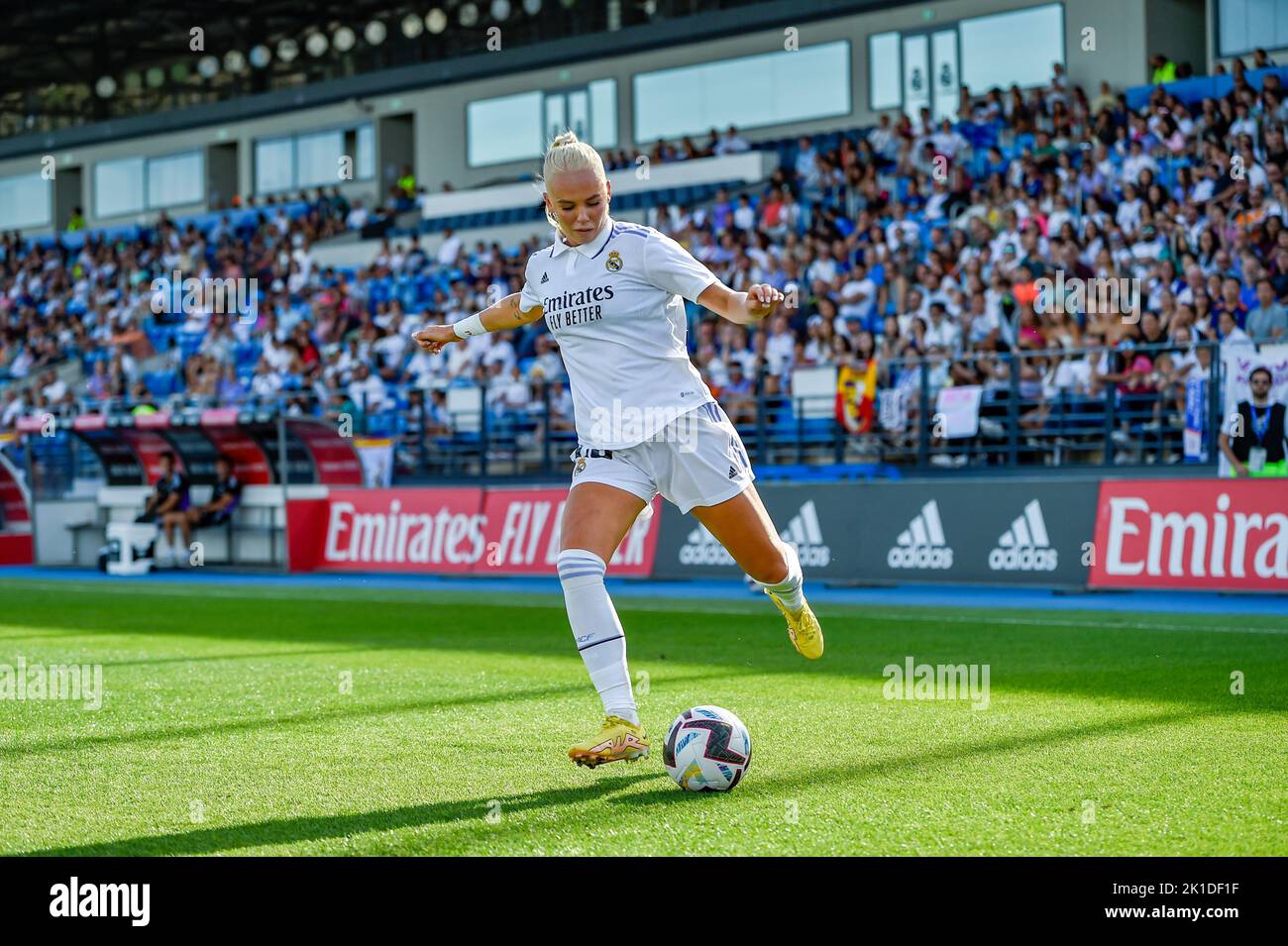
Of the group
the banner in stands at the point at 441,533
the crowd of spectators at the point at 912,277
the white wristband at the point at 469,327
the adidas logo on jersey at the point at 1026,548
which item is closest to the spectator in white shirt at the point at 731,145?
the crowd of spectators at the point at 912,277

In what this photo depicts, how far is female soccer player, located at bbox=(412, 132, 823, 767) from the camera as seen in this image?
21.8 ft

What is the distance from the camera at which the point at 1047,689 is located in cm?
916

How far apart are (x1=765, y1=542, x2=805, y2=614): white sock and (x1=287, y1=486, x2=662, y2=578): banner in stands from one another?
11.6 meters

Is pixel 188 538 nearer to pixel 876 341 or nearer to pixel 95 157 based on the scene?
pixel 876 341

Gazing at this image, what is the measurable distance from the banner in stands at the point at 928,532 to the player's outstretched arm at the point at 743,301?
10.2m

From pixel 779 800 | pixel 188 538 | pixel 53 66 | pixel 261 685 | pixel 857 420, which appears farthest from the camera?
pixel 53 66

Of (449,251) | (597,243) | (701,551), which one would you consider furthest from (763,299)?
(449,251)

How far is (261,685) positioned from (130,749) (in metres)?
2.56

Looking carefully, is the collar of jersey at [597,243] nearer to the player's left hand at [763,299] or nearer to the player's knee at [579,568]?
the player's left hand at [763,299]

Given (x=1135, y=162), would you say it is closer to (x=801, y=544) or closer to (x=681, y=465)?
(x=801, y=544)

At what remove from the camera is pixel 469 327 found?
24.4 ft

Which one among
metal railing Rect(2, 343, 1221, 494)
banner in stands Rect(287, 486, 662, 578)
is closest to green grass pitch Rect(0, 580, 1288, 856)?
metal railing Rect(2, 343, 1221, 494)

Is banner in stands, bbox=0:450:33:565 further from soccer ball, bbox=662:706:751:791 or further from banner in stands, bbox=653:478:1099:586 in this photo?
soccer ball, bbox=662:706:751:791
